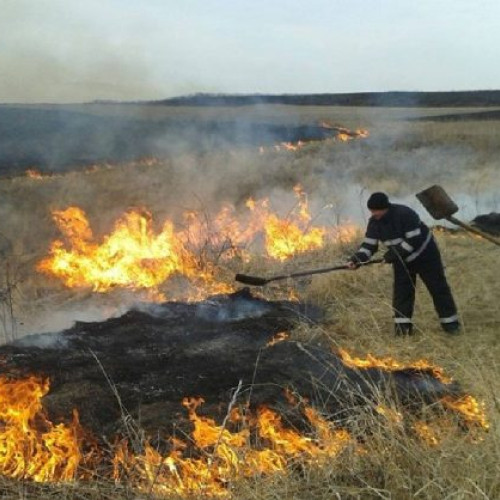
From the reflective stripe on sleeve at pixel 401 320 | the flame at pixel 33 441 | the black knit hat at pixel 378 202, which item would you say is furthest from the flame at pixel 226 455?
the black knit hat at pixel 378 202

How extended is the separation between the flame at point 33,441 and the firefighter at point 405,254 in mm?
3664

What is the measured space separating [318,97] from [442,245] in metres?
88.2

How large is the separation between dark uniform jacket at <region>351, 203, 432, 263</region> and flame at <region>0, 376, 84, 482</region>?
3.73m

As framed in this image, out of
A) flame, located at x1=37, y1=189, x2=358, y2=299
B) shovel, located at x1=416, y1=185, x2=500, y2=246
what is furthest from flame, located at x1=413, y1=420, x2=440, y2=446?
flame, located at x1=37, y1=189, x2=358, y2=299

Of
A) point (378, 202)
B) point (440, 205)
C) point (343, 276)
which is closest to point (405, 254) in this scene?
point (378, 202)

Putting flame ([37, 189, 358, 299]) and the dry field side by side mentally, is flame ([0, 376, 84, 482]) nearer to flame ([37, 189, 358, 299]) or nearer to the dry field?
the dry field

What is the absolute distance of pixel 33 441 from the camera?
4.18m

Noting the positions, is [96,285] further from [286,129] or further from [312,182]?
[286,129]

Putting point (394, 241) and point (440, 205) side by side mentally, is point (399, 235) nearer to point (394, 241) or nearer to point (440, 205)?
point (394, 241)

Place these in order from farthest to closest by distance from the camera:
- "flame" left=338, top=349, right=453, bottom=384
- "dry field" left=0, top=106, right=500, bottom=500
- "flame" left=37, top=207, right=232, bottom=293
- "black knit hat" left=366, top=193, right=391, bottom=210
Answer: "flame" left=37, top=207, right=232, bottom=293, "black knit hat" left=366, top=193, right=391, bottom=210, "flame" left=338, top=349, right=453, bottom=384, "dry field" left=0, top=106, right=500, bottom=500

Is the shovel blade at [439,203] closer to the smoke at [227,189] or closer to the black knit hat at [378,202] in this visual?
the black knit hat at [378,202]

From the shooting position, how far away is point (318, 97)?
9462 centimetres

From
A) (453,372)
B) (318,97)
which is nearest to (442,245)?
(453,372)

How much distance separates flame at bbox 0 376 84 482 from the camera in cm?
386
